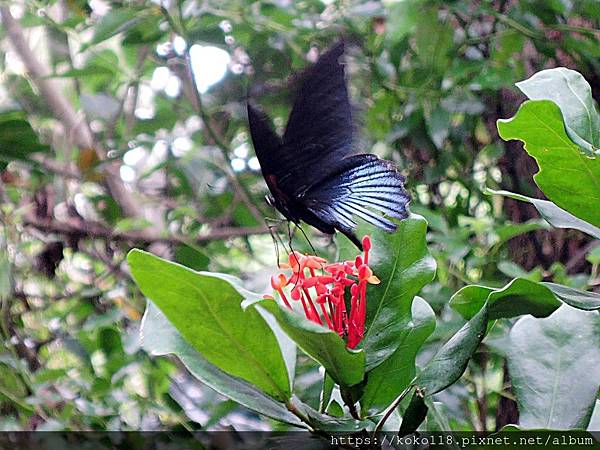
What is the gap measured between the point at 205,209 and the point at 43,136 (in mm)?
550

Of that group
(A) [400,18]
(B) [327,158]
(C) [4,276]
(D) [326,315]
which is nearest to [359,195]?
(B) [327,158]

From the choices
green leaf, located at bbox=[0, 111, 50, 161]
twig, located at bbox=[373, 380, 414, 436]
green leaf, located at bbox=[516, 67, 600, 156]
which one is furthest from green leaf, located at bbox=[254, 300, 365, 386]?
green leaf, located at bbox=[0, 111, 50, 161]

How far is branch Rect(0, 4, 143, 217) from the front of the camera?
6.39ft

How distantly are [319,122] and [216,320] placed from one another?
25 cm

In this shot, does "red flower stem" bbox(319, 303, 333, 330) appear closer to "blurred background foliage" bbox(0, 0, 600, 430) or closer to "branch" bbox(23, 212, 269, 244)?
"blurred background foliage" bbox(0, 0, 600, 430)

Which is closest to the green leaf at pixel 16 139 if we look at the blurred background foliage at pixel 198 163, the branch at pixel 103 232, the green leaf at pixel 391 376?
the blurred background foliage at pixel 198 163

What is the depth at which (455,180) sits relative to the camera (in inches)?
72.7

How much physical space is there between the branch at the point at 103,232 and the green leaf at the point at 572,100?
1111 mm

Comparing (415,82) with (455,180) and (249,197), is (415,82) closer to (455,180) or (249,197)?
(455,180)

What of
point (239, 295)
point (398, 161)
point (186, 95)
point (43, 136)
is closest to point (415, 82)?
point (398, 161)

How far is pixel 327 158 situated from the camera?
0.72 metres

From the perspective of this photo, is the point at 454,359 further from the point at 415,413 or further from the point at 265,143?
the point at 265,143

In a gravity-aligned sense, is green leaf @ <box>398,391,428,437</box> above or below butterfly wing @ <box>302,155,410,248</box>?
below

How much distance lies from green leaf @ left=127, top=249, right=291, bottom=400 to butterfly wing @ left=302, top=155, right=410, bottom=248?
17 cm
